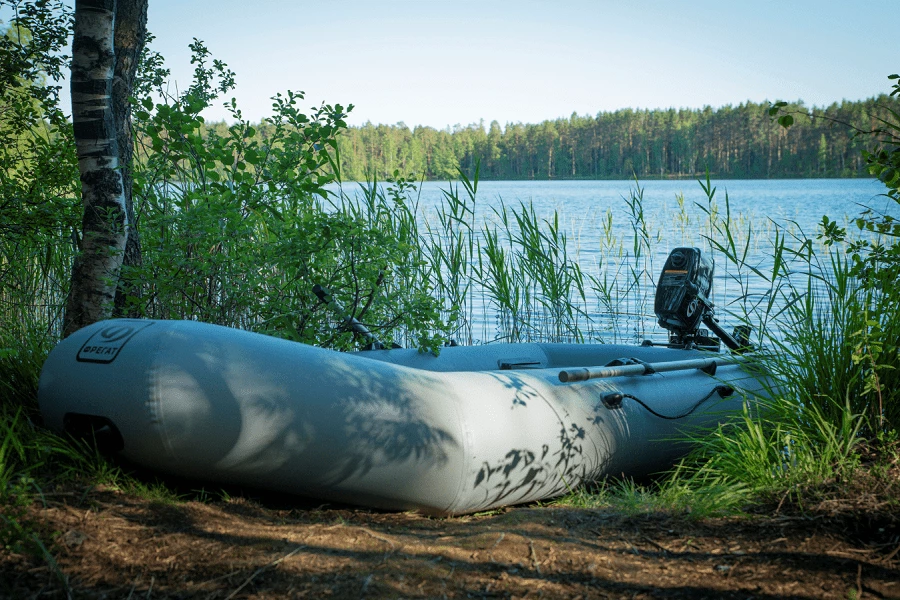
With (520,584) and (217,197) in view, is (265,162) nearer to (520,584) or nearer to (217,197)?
(217,197)

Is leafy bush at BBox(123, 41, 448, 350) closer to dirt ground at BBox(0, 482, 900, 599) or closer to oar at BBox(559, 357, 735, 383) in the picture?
oar at BBox(559, 357, 735, 383)

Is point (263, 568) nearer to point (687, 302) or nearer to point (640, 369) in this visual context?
point (640, 369)

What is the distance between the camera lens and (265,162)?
13.4 feet

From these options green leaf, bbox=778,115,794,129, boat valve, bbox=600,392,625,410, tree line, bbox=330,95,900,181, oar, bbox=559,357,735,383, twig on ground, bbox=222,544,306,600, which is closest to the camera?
twig on ground, bbox=222,544,306,600

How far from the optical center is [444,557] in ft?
6.89

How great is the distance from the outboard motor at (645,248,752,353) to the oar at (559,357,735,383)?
54cm

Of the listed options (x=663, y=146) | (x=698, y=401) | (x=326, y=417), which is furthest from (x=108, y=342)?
(x=663, y=146)

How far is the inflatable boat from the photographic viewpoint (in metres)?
2.38

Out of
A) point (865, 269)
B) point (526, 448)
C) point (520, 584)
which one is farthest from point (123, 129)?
point (865, 269)

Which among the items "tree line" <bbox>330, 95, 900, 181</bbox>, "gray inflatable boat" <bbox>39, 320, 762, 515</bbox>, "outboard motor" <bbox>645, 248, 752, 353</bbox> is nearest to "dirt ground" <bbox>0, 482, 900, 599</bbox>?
"gray inflatable boat" <bbox>39, 320, 762, 515</bbox>

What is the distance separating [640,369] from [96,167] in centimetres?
287

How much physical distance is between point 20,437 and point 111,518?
2.30 ft

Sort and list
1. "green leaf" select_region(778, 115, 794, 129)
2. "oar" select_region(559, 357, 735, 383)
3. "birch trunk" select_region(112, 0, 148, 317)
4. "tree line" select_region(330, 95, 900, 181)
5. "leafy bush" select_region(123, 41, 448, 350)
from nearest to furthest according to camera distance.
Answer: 1. "green leaf" select_region(778, 115, 794, 129)
2. "oar" select_region(559, 357, 735, 383)
3. "leafy bush" select_region(123, 41, 448, 350)
4. "birch trunk" select_region(112, 0, 148, 317)
5. "tree line" select_region(330, 95, 900, 181)

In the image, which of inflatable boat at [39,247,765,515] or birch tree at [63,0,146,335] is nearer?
inflatable boat at [39,247,765,515]
